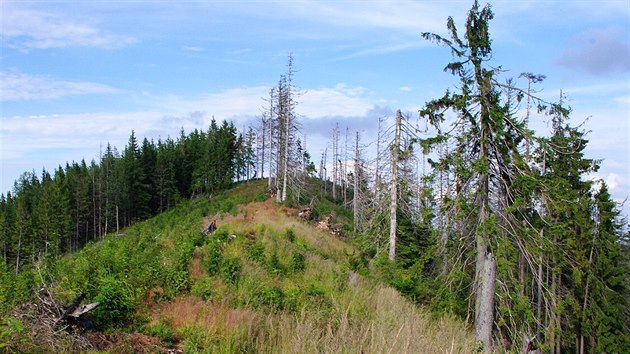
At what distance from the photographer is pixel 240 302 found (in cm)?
934

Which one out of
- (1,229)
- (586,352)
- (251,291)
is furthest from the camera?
(1,229)

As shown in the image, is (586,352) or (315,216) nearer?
(586,352)

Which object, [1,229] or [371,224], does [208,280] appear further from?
[1,229]

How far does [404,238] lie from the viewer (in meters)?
26.7

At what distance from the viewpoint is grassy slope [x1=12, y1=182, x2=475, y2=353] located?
5.32m

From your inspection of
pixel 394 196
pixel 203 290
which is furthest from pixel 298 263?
pixel 394 196

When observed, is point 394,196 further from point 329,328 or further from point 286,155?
point 329,328

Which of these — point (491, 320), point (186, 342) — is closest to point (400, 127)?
point (491, 320)

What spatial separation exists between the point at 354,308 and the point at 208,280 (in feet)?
15.0

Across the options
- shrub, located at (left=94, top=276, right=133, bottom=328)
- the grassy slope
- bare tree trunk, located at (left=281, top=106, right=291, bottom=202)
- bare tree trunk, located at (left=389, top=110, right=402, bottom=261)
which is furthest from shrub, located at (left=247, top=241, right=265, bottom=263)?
bare tree trunk, located at (left=281, top=106, right=291, bottom=202)

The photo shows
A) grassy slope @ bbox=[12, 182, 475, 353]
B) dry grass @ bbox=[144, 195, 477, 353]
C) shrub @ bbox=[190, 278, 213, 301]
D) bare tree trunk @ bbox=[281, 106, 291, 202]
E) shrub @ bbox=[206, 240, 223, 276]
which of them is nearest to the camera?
dry grass @ bbox=[144, 195, 477, 353]

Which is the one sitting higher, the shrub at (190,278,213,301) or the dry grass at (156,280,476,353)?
the dry grass at (156,280,476,353)

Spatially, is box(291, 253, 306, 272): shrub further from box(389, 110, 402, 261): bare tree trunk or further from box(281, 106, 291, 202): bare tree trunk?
box(281, 106, 291, 202): bare tree trunk

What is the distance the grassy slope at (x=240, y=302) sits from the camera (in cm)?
532
